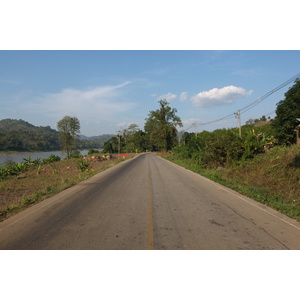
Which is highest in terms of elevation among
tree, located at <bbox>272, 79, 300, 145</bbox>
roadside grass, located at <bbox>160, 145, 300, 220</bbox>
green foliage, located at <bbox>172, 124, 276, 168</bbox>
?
tree, located at <bbox>272, 79, 300, 145</bbox>

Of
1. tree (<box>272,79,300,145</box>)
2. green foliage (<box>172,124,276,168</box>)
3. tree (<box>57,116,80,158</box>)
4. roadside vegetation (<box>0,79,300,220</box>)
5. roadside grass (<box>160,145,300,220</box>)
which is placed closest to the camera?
roadside grass (<box>160,145,300,220</box>)

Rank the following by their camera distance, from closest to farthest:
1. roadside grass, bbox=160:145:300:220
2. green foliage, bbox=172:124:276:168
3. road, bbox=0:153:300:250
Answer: road, bbox=0:153:300:250 → roadside grass, bbox=160:145:300:220 → green foliage, bbox=172:124:276:168

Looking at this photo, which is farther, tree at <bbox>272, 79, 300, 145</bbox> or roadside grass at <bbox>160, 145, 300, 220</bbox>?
tree at <bbox>272, 79, 300, 145</bbox>

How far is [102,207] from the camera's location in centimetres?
750

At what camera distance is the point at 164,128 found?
73.6 metres

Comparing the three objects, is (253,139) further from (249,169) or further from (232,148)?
(249,169)

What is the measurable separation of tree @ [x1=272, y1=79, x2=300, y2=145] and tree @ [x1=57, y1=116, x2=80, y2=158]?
63.4m

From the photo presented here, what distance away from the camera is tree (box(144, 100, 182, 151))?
74.1 meters

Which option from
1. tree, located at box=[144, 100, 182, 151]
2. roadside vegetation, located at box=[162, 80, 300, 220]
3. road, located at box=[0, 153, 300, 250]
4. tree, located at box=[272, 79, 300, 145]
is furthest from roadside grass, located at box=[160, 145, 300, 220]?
tree, located at box=[144, 100, 182, 151]

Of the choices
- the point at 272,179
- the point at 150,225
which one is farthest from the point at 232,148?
the point at 150,225

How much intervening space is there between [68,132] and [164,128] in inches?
1267

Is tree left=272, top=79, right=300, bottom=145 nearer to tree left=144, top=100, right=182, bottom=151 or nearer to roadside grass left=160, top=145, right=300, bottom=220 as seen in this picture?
roadside grass left=160, top=145, right=300, bottom=220
